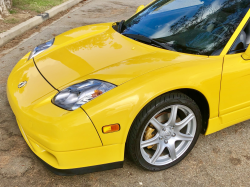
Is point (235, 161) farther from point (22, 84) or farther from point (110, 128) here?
point (22, 84)

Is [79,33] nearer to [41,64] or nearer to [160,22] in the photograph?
[41,64]

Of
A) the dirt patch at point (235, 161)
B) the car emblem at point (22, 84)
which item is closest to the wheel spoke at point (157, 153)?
the dirt patch at point (235, 161)

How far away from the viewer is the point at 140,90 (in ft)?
6.13

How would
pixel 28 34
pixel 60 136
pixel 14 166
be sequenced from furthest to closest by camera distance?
pixel 28 34 < pixel 14 166 < pixel 60 136

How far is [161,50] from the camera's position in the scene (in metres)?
2.35

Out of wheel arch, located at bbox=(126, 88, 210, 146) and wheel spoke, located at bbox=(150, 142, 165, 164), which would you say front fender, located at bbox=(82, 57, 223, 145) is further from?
wheel spoke, located at bbox=(150, 142, 165, 164)

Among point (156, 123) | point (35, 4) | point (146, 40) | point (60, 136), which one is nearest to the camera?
point (60, 136)

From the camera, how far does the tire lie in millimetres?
1928

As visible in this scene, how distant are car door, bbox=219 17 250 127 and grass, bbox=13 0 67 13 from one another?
6.14m

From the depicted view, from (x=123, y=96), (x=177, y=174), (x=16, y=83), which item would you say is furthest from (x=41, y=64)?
(x=177, y=174)

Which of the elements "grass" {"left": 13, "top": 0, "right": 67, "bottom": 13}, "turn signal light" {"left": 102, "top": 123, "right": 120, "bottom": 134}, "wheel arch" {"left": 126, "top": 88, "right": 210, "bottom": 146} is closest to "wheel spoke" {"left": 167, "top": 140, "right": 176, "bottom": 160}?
"wheel arch" {"left": 126, "top": 88, "right": 210, "bottom": 146}

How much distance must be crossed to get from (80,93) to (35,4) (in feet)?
21.6

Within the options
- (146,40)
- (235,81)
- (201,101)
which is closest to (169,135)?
(201,101)

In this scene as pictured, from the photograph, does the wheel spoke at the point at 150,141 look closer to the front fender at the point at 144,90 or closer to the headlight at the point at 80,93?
the front fender at the point at 144,90
